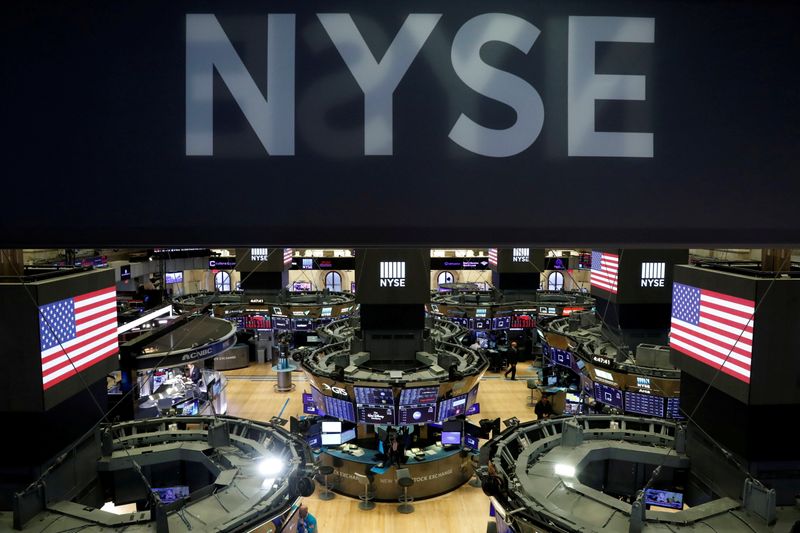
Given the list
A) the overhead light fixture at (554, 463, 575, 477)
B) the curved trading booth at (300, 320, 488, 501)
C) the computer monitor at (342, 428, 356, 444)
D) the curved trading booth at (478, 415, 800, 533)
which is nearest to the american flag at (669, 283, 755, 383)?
the curved trading booth at (478, 415, 800, 533)

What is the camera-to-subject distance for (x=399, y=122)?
63.3 inches

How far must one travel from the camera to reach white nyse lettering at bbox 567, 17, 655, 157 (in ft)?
5.23

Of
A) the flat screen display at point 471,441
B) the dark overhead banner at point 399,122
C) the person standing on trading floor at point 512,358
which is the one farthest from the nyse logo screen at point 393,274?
the dark overhead banner at point 399,122

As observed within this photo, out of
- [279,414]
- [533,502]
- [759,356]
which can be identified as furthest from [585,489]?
[279,414]

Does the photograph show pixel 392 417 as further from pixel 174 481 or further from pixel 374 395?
pixel 174 481

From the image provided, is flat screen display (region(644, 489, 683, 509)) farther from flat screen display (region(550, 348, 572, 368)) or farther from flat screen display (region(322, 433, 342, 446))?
flat screen display (region(550, 348, 572, 368))

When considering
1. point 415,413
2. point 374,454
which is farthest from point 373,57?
point 374,454

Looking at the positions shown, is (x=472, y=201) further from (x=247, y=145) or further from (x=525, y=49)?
(x=247, y=145)

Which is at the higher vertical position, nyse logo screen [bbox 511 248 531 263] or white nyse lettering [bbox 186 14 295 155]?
white nyse lettering [bbox 186 14 295 155]

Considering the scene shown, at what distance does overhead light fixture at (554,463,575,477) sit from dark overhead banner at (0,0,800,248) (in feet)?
19.7

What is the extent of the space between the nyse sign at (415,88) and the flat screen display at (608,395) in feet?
39.2

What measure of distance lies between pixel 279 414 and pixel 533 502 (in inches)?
484

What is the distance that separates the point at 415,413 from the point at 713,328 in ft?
22.5

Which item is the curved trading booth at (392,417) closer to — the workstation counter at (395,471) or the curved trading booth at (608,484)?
the workstation counter at (395,471)
